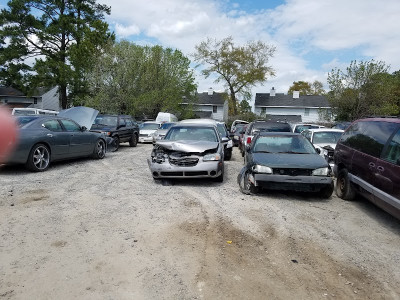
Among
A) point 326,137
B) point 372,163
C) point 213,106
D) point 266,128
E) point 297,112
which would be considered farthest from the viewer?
point 213,106

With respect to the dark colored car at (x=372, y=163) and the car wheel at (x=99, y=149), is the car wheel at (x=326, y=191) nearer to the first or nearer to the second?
the dark colored car at (x=372, y=163)

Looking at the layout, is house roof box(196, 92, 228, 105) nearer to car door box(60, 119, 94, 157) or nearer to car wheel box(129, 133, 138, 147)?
car wheel box(129, 133, 138, 147)

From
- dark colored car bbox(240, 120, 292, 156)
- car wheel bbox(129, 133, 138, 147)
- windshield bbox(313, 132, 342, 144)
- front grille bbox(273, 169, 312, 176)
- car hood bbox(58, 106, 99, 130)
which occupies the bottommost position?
car wheel bbox(129, 133, 138, 147)

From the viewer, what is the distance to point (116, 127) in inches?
607

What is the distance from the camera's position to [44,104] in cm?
5056

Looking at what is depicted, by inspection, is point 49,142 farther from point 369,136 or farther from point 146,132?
point 146,132

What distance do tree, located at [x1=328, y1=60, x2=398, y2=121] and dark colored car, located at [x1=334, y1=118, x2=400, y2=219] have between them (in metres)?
22.4

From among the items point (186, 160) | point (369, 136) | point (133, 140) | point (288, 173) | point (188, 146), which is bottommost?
point (133, 140)

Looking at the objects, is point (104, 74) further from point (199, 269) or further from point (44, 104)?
point (199, 269)

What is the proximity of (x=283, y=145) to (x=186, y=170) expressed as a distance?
2.50 meters

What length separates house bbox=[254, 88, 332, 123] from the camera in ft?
170

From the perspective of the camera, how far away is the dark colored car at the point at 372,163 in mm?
4863

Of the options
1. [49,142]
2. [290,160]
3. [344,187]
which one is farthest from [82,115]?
[344,187]

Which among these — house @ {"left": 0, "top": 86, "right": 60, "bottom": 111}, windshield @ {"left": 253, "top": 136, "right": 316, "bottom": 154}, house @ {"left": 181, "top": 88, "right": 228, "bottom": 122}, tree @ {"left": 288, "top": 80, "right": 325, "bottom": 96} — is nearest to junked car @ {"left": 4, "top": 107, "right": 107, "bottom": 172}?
windshield @ {"left": 253, "top": 136, "right": 316, "bottom": 154}
